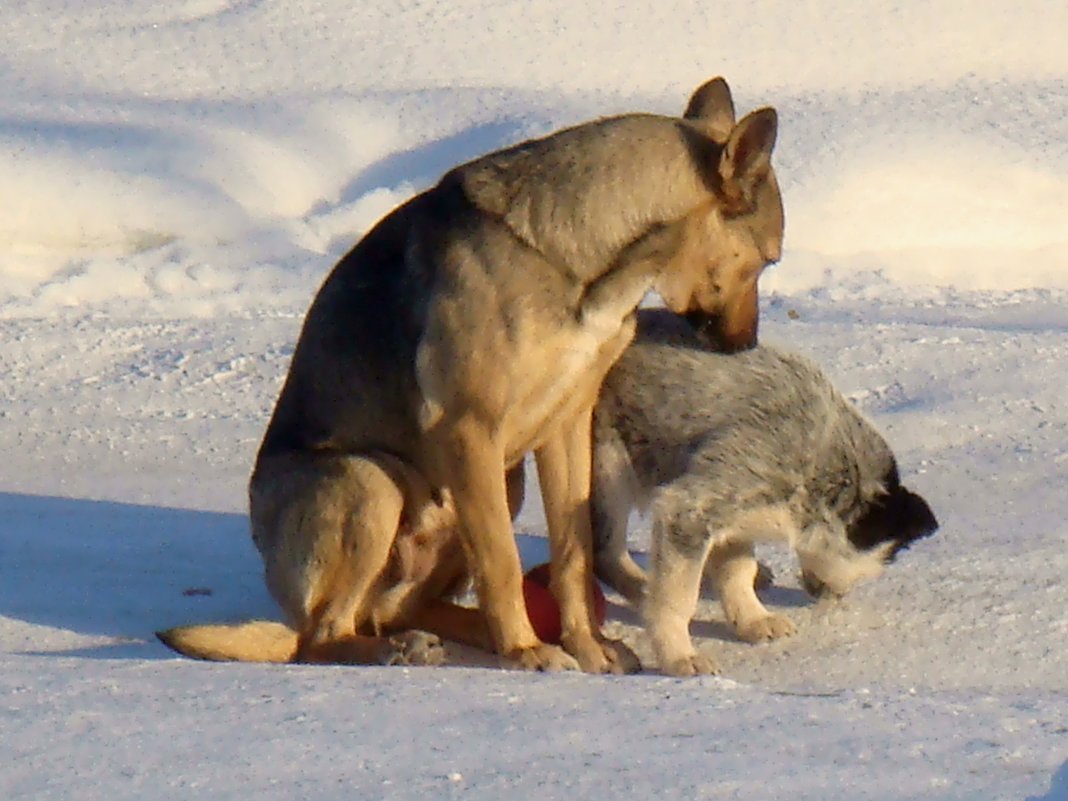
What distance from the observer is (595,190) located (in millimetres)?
5207

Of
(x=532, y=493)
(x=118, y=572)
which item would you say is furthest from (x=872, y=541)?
(x=118, y=572)

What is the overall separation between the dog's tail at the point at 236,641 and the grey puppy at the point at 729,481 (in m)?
0.98

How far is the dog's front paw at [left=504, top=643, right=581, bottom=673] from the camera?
17.1 ft

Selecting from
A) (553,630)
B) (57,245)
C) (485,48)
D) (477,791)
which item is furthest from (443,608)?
(485,48)

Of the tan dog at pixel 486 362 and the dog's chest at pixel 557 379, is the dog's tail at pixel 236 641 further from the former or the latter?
the dog's chest at pixel 557 379

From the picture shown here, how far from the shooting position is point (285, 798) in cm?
360

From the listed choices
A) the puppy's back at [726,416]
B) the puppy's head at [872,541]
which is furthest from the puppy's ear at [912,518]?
the puppy's back at [726,416]

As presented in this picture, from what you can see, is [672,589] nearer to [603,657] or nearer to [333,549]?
[603,657]

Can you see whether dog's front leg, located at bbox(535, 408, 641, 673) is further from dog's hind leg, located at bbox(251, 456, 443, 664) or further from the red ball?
dog's hind leg, located at bbox(251, 456, 443, 664)

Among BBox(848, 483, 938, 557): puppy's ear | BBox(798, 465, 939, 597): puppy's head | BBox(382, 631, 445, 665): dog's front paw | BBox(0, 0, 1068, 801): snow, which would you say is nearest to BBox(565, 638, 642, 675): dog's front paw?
BBox(0, 0, 1068, 801): snow

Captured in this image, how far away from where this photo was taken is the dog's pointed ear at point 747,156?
5.12 meters

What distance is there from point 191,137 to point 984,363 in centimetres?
587

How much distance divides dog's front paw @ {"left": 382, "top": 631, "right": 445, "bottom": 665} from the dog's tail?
0.99 feet

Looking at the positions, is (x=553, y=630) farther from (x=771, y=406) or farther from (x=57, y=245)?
(x=57, y=245)
